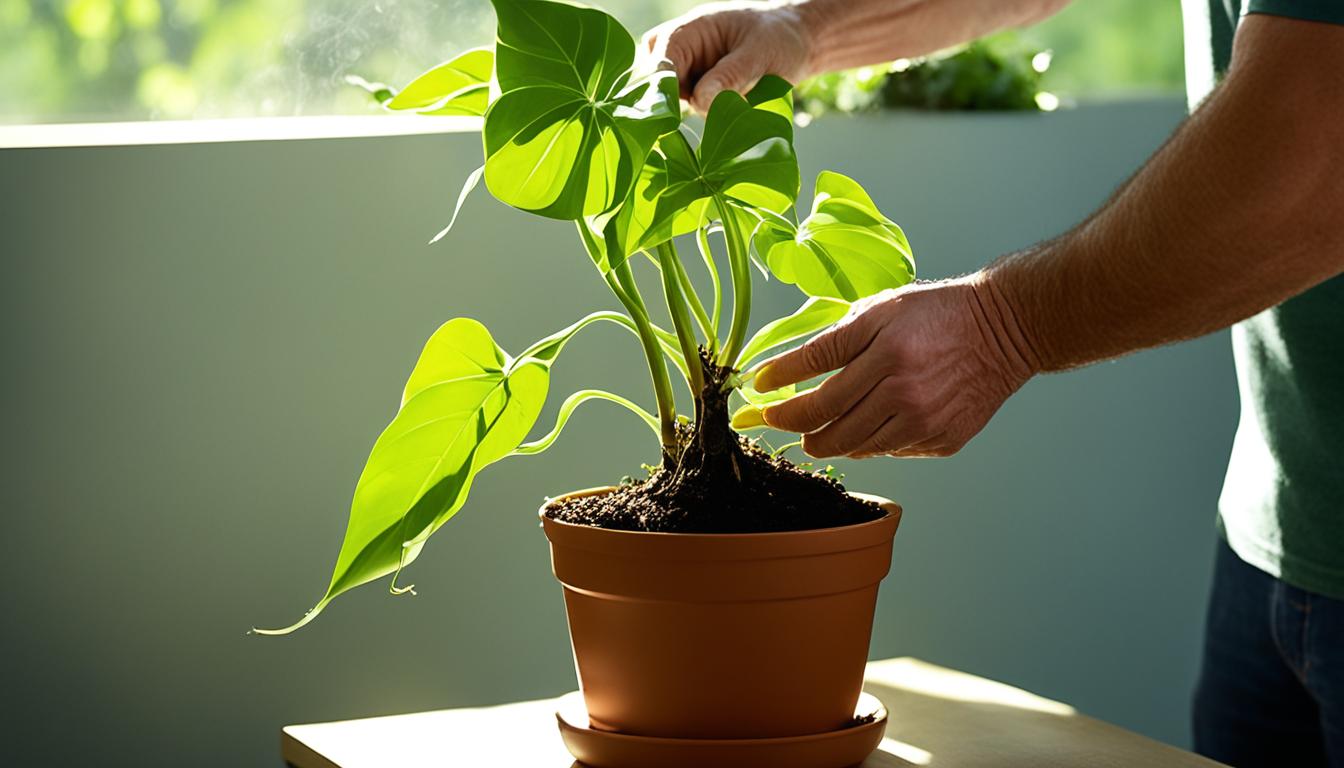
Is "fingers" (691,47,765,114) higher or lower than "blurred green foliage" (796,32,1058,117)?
lower

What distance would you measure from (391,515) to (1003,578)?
1272mm

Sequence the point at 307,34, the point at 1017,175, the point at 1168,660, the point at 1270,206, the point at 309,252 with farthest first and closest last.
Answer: the point at 1168,660, the point at 1017,175, the point at 307,34, the point at 309,252, the point at 1270,206

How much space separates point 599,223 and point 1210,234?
38cm

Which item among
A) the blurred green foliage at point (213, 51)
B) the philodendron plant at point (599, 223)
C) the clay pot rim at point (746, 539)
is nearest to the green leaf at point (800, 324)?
the philodendron plant at point (599, 223)

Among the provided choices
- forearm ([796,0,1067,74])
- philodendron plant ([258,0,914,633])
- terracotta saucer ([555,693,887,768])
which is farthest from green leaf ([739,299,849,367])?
forearm ([796,0,1067,74])

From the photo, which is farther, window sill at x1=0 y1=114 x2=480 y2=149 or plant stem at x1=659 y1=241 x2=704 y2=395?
window sill at x1=0 y1=114 x2=480 y2=149

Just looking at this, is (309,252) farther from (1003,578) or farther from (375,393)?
(1003,578)

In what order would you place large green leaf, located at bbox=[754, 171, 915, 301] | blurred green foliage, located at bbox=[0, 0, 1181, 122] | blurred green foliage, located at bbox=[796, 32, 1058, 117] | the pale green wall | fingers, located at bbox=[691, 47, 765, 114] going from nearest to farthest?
large green leaf, located at bbox=[754, 171, 915, 301], fingers, located at bbox=[691, 47, 765, 114], the pale green wall, blurred green foliage, located at bbox=[0, 0, 1181, 122], blurred green foliage, located at bbox=[796, 32, 1058, 117]

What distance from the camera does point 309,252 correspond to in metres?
1.48

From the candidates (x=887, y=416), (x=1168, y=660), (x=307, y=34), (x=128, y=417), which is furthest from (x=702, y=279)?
(x=1168, y=660)

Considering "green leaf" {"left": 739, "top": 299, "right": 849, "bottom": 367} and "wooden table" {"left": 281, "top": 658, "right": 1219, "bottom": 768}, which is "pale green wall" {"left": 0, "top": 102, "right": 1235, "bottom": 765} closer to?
"wooden table" {"left": 281, "top": 658, "right": 1219, "bottom": 768}

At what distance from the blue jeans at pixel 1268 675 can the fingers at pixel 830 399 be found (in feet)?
1.82

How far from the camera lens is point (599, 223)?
90 cm

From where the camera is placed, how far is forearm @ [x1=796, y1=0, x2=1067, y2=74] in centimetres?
127
